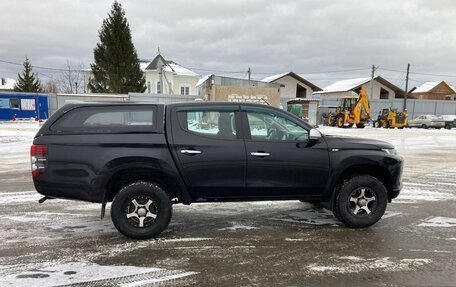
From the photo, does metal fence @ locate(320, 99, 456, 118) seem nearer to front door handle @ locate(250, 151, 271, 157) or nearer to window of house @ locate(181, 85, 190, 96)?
window of house @ locate(181, 85, 190, 96)

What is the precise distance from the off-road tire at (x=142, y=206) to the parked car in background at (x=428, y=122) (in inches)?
1489

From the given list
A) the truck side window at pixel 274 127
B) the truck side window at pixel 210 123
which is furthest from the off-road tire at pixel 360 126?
the truck side window at pixel 210 123

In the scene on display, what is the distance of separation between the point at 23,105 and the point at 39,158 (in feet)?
108

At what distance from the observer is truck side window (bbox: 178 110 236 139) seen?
496 cm

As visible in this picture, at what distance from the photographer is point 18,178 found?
9.22 meters

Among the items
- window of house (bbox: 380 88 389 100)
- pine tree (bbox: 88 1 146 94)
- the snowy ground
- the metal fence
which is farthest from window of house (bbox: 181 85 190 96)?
the snowy ground

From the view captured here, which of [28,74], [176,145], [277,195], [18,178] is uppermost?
[28,74]

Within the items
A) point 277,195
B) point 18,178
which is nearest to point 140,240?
point 277,195

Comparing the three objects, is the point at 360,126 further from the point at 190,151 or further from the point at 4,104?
the point at 190,151

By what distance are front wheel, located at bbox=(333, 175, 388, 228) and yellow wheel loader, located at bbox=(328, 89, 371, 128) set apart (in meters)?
28.7

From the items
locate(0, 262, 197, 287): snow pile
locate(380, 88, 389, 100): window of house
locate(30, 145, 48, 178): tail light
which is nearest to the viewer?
locate(0, 262, 197, 287): snow pile

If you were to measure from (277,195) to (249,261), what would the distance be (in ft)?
3.89

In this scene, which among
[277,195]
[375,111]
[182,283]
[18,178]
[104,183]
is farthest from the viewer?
[375,111]

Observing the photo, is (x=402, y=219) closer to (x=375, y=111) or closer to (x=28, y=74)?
(x=375, y=111)
